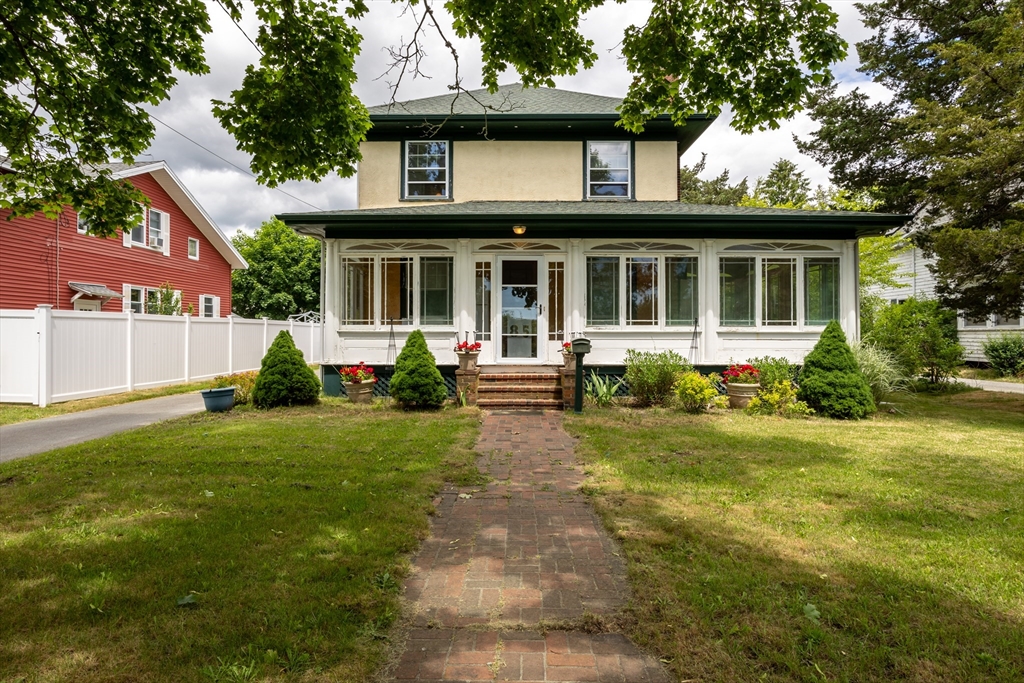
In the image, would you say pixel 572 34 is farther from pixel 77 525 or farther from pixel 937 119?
pixel 937 119

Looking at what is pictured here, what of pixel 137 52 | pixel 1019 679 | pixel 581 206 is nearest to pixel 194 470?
pixel 137 52

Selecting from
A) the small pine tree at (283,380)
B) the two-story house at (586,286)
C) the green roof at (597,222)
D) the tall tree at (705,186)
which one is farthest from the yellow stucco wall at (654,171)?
the tall tree at (705,186)

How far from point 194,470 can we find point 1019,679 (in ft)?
22.2

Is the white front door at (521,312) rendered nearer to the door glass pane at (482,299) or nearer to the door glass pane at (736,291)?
the door glass pane at (482,299)

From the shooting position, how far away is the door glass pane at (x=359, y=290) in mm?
11727

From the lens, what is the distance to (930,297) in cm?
2223

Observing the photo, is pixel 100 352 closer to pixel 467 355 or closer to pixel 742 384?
pixel 467 355

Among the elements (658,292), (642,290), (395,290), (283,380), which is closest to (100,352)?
(283,380)

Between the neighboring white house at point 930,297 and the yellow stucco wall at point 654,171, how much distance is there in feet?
32.7

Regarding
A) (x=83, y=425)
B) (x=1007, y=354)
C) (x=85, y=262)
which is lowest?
(x=83, y=425)

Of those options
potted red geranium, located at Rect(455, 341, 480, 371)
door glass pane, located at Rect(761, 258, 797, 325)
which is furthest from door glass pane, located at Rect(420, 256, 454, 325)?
door glass pane, located at Rect(761, 258, 797, 325)

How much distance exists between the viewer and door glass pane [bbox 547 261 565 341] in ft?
38.8

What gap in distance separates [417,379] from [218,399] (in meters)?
3.87

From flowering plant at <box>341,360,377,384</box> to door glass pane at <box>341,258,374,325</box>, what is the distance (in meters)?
1.25
